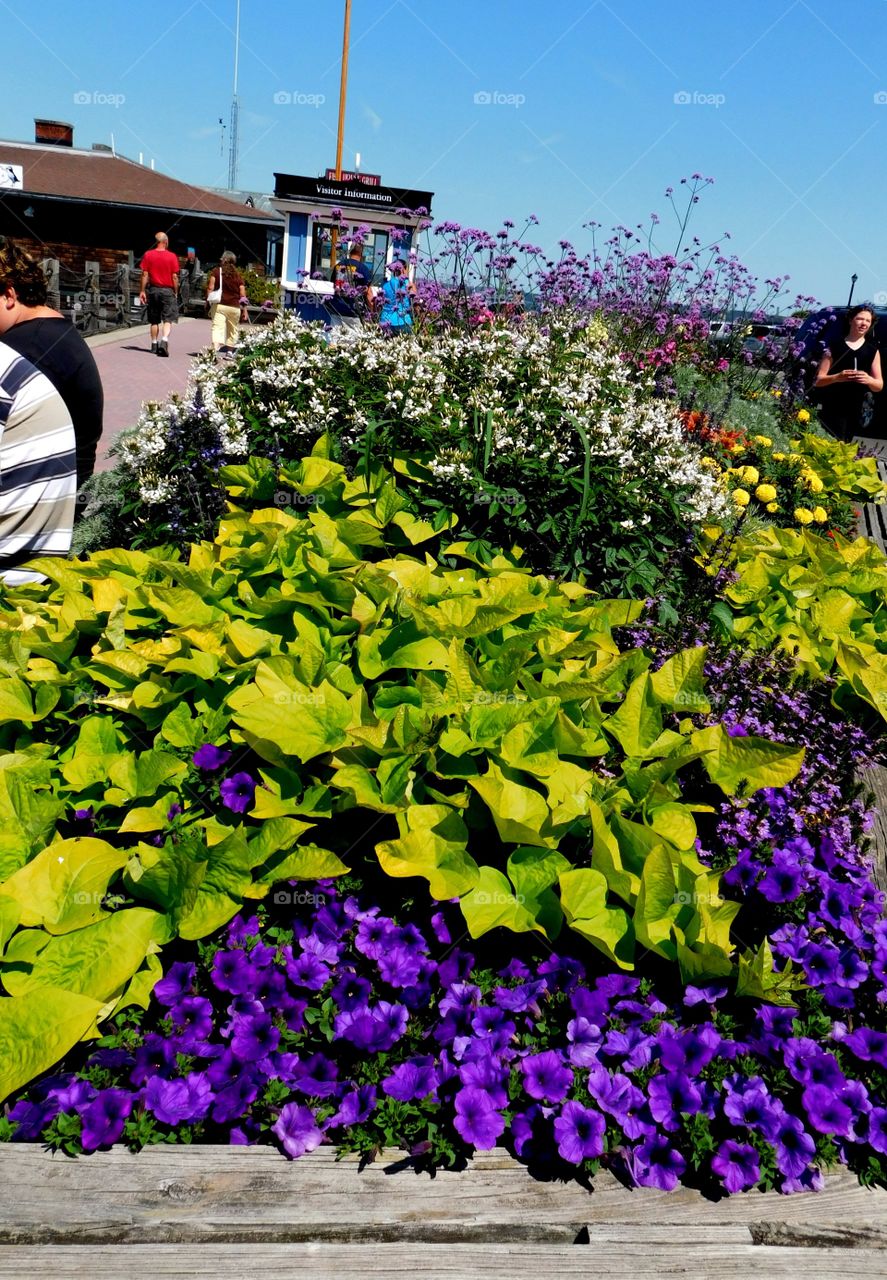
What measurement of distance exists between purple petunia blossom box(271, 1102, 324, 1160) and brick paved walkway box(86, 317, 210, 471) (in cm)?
581

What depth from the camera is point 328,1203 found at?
1401 mm

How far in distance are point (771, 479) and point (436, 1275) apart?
5.73 m

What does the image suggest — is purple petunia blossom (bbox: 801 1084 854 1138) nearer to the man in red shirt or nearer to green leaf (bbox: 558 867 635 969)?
green leaf (bbox: 558 867 635 969)

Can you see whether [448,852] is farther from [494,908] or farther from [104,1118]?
[104,1118]

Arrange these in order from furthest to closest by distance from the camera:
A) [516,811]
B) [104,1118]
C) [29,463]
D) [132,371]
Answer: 1. [132,371]
2. [29,463]
3. [516,811]
4. [104,1118]

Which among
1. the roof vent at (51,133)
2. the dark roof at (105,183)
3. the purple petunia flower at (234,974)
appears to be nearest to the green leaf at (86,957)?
the purple petunia flower at (234,974)

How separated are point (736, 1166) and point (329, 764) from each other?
1170 millimetres

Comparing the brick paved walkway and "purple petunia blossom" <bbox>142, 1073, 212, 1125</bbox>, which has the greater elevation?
the brick paved walkway

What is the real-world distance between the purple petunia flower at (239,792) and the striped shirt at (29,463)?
5.83ft

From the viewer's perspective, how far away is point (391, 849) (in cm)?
181

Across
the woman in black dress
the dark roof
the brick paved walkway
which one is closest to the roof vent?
the dark roof

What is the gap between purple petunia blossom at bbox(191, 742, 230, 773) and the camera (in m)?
2.09

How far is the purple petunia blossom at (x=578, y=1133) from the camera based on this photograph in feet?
4.75

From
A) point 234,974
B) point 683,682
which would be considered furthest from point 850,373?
point 234,974
